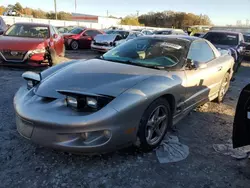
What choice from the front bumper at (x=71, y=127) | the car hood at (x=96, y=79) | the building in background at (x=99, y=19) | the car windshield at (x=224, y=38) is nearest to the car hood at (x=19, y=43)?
the car hood at (x=96, y=79)

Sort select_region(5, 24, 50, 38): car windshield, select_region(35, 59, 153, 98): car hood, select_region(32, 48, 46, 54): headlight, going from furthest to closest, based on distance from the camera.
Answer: select_region(5, 24, 50, 38): car windshield, select_region(32, 48, 46, 54): headlight, select_region(35, 59, 153, 98): car hood

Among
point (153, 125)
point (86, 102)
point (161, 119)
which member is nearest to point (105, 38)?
point (161, 119)

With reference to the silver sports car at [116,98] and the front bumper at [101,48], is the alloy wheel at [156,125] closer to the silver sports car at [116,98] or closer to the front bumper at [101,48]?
the silver sports car at [116,98]

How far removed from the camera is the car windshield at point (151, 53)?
3607 mm

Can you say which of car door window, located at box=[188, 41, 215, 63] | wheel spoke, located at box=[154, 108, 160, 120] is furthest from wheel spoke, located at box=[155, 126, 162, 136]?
car door window, located at box=[188, 41, 215, 63]

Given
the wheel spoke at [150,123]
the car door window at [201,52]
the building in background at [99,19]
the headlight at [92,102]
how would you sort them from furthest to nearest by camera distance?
1. the building in background at [99,19]
2. the car door window at [201,52]
3. the wheel spoke at [150,123]
4. the headlight at [92,102]

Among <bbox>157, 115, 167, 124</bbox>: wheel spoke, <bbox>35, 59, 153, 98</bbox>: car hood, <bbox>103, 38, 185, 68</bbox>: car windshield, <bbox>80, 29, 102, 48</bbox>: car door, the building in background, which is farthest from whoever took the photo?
the building in background

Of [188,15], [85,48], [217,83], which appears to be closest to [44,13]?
[188,15]

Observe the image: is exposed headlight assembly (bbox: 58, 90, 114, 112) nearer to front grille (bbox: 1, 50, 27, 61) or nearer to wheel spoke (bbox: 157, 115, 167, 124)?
wheel spoke (bbox: 157, 115, 167, 124)

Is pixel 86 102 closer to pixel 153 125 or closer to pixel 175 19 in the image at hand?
pixel 153 125

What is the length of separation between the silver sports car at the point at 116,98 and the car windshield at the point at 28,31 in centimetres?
501

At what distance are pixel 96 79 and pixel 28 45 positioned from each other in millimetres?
5022

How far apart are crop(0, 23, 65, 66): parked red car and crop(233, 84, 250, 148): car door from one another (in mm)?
5935

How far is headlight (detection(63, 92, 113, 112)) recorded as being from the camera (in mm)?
2516
